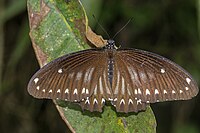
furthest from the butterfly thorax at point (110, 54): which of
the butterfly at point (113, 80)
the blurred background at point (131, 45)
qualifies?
the blurred background at point (131, 45)

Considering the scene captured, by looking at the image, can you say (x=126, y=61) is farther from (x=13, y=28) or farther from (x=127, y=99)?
(x=13, y=28)

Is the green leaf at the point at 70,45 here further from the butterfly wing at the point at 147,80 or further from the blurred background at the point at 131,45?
the blurred background at the point at 131,45

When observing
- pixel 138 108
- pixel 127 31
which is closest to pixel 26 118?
pixel 127 31

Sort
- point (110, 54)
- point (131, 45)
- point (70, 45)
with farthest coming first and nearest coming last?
point (131, 45) < point (110, 54) < point (70, 45)

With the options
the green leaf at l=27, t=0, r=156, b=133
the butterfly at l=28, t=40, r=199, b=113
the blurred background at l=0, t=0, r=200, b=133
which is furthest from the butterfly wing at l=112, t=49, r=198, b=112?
the blurred background at l=0, t=0, r=200, b=133

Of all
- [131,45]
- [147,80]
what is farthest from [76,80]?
[131,45]

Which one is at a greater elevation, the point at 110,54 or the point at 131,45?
the point at 110,54

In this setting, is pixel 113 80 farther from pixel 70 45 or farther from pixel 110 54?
pixel 70 45

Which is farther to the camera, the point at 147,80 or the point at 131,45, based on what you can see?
the point at 131,45

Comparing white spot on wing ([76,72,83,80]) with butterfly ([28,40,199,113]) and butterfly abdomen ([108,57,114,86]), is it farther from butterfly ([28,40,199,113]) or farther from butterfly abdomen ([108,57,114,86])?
butterfly abdomen ([108,57,114,86])

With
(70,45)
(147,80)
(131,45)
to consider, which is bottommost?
(131,45)
